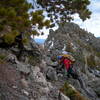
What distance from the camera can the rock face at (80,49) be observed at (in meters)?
23.6

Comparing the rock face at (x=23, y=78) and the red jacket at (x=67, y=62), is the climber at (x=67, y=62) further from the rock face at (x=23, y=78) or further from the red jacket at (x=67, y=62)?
the rock face at (x=23, y=78)

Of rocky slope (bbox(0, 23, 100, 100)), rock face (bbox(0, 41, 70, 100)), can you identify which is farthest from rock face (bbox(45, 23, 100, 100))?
rock face (bbox(0, 41, 70, 100))

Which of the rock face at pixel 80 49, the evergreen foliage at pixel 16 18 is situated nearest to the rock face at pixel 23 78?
the evergreen foliage at pixel 16 18

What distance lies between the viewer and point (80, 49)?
5050cm

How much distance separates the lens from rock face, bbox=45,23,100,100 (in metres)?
23.6

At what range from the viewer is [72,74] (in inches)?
819

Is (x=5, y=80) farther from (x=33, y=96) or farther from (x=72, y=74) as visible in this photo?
(x=72, y=74)

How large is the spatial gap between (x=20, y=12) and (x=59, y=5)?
4521 millimetres

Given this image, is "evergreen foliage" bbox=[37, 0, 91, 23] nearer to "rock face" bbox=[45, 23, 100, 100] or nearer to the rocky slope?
the rocky slope

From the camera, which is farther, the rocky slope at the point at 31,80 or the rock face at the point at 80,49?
the rock face at the point at 80,49

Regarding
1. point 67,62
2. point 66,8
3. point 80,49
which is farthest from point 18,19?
point 80,49

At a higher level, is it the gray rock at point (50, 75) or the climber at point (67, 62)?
the climber at point (67, 62)

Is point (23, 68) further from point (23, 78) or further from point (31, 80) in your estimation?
point (23, 78)

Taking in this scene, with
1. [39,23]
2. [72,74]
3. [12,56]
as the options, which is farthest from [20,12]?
[72,74]
